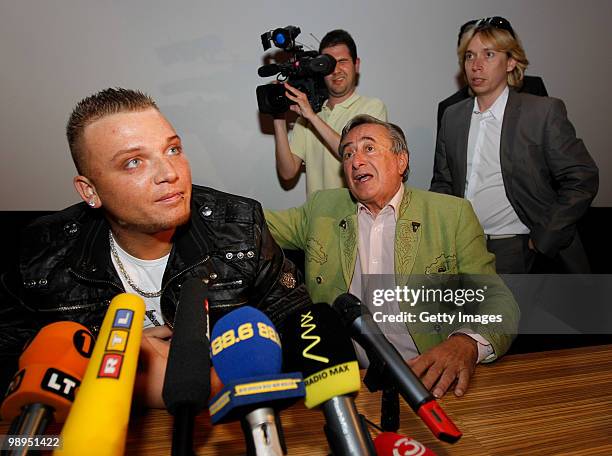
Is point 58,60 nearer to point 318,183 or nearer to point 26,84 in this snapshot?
point 26,84

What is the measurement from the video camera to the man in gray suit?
0.80 m

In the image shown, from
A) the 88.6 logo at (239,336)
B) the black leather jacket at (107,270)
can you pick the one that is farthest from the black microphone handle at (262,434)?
the black leather jacket at (107,270)

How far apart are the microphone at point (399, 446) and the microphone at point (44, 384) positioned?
1.43ft

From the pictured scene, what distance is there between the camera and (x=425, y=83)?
3.82 metres

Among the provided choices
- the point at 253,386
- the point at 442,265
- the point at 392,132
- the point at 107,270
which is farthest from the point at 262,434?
the point at 392,132

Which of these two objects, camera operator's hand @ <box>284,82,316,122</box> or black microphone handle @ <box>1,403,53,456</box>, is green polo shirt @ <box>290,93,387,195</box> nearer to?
camera operator's hand @ <box>284,82,316,122</box>

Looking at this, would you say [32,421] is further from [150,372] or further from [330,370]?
[150,372]

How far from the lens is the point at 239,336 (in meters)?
0.66

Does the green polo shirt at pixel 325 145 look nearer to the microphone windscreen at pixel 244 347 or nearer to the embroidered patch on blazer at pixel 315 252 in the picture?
the embroidered patch on blazer at pixel 315 252

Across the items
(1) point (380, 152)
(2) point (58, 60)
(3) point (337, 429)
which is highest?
(2) point (58, 60)

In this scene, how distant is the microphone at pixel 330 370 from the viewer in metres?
0.58

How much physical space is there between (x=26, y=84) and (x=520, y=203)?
3.04 meters

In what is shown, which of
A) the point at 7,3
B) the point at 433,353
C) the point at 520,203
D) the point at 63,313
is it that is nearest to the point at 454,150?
the point at 520,203

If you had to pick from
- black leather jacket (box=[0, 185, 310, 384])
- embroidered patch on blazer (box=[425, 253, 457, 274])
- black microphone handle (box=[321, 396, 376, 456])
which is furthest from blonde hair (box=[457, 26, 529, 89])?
black microphone handle (box=[321, 396, 376, 456])
